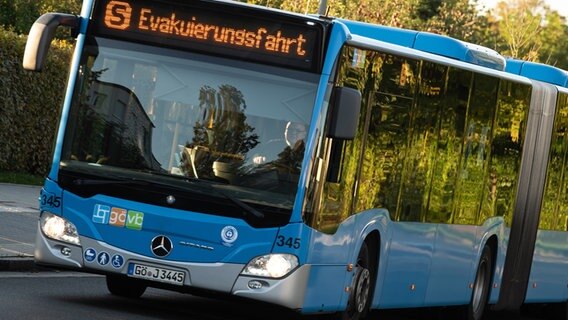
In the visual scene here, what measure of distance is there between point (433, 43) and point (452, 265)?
2.46 meters

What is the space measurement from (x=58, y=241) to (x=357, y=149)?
2736mm

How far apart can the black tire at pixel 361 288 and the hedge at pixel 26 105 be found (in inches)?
558

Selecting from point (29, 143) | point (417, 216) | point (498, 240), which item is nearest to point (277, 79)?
point (417, 216)

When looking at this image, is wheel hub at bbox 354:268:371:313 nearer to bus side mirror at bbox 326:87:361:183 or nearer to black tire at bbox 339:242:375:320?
black tire at bbox 339:242:375:320

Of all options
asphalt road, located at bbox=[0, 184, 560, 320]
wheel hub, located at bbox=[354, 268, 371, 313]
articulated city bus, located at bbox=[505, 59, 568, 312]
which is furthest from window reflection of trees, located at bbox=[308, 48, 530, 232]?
asphalt road, located at bbox=[0, 184, 560, 320]

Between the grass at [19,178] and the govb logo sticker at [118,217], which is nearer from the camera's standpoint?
the govb logo sticker at [118,217]

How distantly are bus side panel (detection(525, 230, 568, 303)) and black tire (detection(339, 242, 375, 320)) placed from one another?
583cm

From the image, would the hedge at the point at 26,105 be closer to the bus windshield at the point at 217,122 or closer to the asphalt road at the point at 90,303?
the asphalt road at the point at 90,303

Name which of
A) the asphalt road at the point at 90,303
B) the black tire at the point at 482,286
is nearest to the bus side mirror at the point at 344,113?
the asphalt road at the point at 90,303

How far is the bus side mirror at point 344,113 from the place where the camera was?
12867mm

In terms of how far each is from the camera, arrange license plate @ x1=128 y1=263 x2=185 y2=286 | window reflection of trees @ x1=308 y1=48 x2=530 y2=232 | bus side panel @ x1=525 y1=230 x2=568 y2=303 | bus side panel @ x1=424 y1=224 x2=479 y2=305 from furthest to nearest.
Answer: bus side panel @ x1=525 y1=230 x2=568 y2=303 < bus side panel @ x1=424 y1=224 x2=479 y2=305 < window reflection of trees @ x1=308 y1=48 x2=530 y2=232 < license plate @ x1=128 y1=263 x2=185 y2=286

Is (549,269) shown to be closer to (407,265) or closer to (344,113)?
(407,265)

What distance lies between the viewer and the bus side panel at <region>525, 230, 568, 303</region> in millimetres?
20234

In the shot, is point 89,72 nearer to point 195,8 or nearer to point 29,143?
point 195,8
